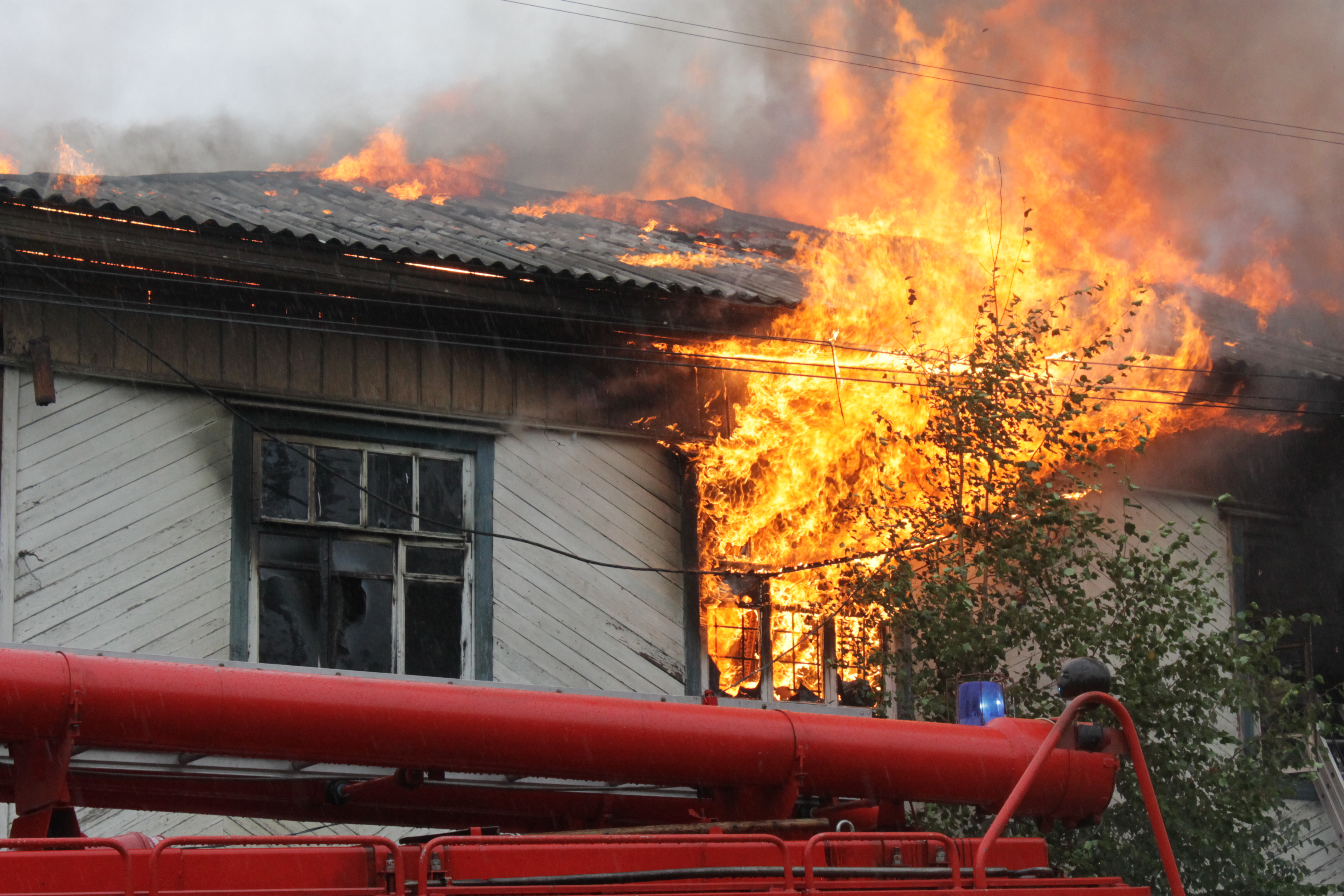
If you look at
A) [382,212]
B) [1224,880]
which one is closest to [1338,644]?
[1224,880]

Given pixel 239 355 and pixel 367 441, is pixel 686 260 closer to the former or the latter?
pixel 367 441

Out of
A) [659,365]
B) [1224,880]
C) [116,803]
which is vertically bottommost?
[1224,880]

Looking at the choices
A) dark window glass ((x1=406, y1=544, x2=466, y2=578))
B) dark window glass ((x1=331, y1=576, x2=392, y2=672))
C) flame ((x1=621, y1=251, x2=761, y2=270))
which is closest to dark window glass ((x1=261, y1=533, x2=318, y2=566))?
dark window glass ((x1=331, y1=576, x2=392, y2=672))

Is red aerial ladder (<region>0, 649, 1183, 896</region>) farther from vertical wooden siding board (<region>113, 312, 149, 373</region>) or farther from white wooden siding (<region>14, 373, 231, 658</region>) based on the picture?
vertical wooden siding board (<region>113, 312, 149, 373</region>)

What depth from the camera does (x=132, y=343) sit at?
8562mm

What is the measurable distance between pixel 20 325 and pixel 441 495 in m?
2.75

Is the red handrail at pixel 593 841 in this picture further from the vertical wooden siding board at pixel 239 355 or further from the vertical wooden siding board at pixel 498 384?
the vertical wooden siding board at pixel 498 384

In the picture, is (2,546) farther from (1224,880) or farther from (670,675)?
(1224,880)

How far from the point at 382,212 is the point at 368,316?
1439mm

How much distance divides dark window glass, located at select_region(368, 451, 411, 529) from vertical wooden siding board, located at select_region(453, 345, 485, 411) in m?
0.55

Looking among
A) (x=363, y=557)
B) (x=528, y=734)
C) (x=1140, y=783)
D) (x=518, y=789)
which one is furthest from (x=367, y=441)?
(x=1140, y=783)

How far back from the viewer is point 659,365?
10.3 meters

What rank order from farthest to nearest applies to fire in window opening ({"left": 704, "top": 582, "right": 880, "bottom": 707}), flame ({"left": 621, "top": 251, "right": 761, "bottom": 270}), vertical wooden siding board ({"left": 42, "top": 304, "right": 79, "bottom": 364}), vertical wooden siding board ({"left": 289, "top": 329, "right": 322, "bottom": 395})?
flame ({"left": 621, "top": 251, "right": 761, "bottom": 270}) → fire in window opening ({"left": 704, "top": 582, "right": 880, "bottom": 707}) → vertical wooden siding board ({"left": 289, "top": 329, "right": 322, "bottom": 395}) → vertical wooden siding board ({"left": 42, "top": 304, "right": 79, "bottom": 364})

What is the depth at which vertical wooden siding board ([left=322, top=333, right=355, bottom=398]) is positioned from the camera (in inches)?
360
